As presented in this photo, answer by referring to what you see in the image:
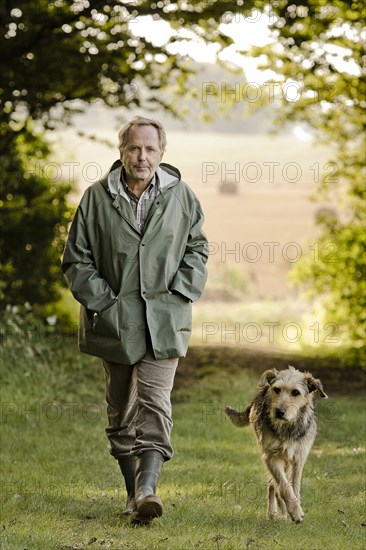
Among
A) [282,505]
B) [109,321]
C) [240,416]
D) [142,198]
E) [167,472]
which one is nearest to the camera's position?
[109,321]

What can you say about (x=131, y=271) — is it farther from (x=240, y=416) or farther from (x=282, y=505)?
(x=282, y=505)

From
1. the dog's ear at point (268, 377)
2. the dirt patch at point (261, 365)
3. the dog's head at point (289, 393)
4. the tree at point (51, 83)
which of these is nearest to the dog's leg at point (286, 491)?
the dog's head at point (289, 393)

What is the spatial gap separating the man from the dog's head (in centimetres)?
66

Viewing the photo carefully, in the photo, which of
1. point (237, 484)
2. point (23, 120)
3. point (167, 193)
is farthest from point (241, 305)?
point (167, 193)

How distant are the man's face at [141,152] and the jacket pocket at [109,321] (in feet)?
2.54

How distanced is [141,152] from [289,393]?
5.56 ft

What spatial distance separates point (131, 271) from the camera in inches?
213

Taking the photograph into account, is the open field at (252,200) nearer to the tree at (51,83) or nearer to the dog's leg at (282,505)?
the tree at (51,83)

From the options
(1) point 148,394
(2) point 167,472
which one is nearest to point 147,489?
(1) point 148,394

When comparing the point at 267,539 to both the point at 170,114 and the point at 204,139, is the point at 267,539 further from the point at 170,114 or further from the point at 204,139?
the point at 204,139

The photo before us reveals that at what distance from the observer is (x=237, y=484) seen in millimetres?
6992

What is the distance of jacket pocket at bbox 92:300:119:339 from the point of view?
5336mm

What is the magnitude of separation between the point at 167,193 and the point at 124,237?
376mm

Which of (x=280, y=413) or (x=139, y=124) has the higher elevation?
(x=139, y=124)
